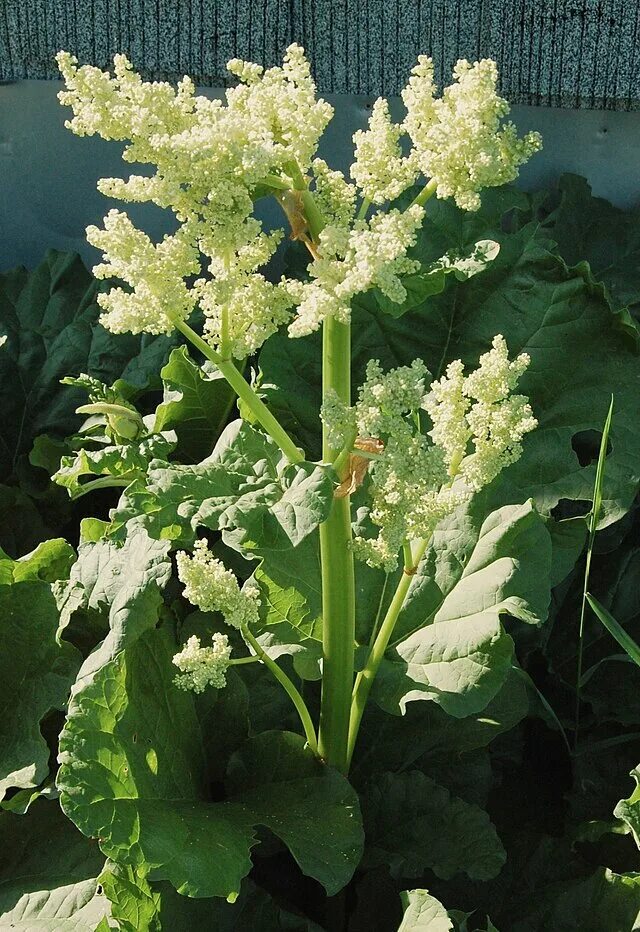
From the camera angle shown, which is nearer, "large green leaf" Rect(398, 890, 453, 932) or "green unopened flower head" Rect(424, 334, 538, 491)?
"green unopened flower head" Rect(424, 334, 538, 491)

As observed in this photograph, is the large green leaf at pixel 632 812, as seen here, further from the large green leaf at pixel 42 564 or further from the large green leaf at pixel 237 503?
the large green leaf at pixel 42 564

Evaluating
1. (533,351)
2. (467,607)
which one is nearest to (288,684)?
(467,607)

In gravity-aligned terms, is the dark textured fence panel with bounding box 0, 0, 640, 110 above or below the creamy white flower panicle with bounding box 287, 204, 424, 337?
below

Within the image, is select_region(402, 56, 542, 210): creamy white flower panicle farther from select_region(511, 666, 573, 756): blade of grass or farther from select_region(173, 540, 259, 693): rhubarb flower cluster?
select_region(511, 666, 573, 756): blade of grass

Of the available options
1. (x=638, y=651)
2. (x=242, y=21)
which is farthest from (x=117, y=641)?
(x=242, y=21)

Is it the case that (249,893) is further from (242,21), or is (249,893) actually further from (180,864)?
(242,21)

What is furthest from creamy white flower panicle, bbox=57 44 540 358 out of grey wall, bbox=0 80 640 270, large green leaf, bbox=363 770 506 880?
grey wall, bbox=0 80 640 270
